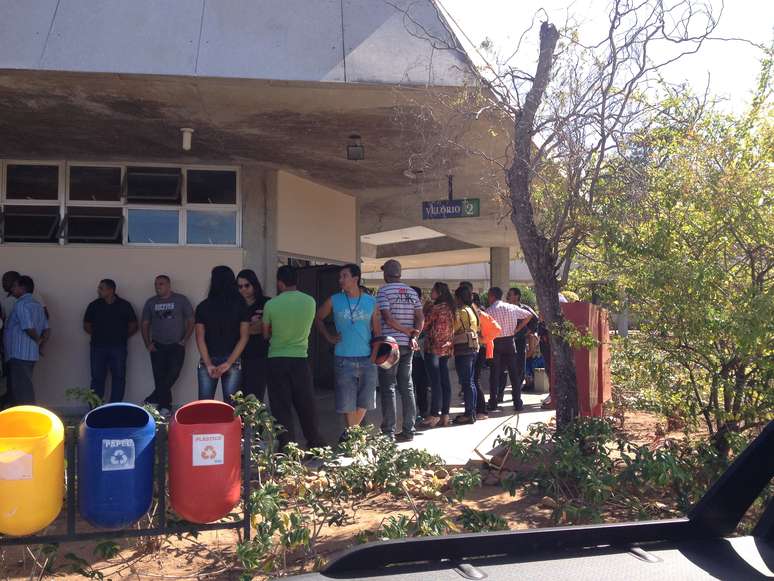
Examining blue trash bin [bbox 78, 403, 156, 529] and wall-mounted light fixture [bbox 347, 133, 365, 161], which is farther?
wall-mounted light fixture [bbox 347, 133, 365, 161]

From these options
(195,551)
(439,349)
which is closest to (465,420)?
(439,349)

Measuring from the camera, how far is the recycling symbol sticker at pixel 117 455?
391 cm

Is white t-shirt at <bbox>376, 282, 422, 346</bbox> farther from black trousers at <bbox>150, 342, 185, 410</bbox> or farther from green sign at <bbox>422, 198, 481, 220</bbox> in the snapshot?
black trousers at <bbox>150, 342, 185, 410</bbox>

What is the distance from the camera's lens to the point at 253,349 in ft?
24.6

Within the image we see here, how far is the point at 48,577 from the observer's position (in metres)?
4.45

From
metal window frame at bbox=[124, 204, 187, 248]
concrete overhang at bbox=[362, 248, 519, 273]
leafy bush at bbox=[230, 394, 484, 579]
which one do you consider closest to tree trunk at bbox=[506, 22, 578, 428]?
leafy bush at bbox=[230, 394, 484, 579]

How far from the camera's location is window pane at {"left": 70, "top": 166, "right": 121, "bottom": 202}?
10.2 meters

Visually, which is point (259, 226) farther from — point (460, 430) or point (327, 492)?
point (327, 492)

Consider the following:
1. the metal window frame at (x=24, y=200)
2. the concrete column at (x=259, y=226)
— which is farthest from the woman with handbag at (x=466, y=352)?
the metal window frame at (x=24, y=200)

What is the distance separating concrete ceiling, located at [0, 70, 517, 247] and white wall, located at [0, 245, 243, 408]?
132 centimetres

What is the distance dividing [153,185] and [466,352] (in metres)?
4.85

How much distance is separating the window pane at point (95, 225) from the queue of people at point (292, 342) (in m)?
0.86

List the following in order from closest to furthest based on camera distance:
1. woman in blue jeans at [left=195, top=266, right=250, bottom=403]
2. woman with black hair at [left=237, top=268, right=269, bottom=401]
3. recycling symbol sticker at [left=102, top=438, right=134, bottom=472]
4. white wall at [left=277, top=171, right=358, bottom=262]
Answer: recycling symbol sticker at [left=102, top=438, right=134, bottom=472] → woman in blue jeans at [left=195, top=266, right=250, bottom=403] → woman with black hair at [left=237, top=268, right=269, bottom=401] → white wall at [left=277, top=171, right=358, bottom=262]

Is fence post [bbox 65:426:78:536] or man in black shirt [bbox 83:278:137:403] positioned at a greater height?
man in black shirt [bbox 83:278:137:403]
